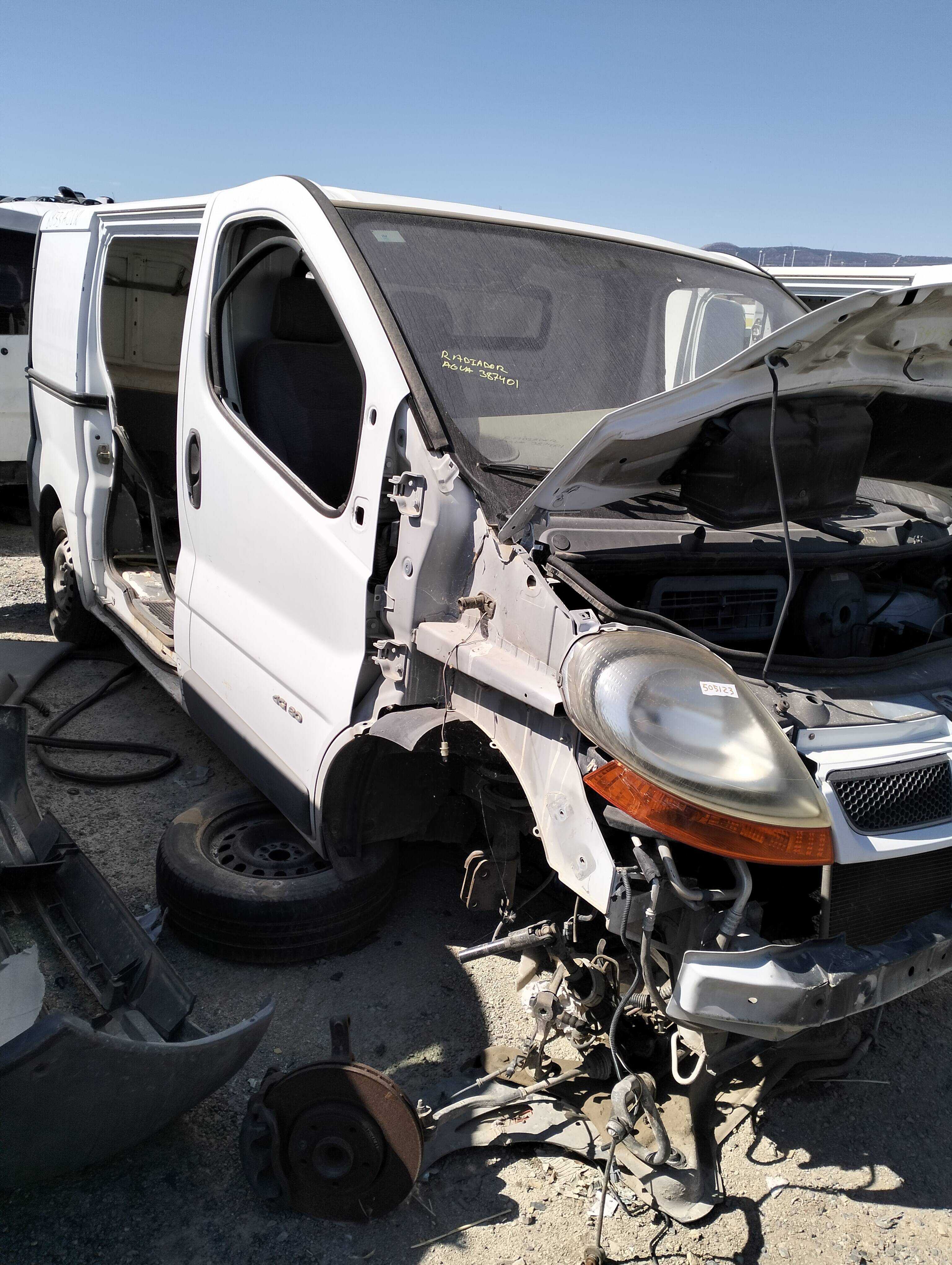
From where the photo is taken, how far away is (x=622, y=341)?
3.09 metres

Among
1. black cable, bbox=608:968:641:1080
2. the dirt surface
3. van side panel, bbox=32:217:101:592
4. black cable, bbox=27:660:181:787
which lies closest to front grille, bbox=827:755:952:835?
black cable, bbox=608:968:641:1080

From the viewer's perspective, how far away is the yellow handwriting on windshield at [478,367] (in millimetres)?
2664

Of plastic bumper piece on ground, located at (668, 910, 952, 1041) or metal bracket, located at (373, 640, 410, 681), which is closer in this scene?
plastic bumper piece on ground, located at (668, 910, 952, 1041)

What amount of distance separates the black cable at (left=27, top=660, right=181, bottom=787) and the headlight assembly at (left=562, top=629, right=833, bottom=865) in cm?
278

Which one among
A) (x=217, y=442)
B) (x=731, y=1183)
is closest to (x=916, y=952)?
(x=731, y=1183)

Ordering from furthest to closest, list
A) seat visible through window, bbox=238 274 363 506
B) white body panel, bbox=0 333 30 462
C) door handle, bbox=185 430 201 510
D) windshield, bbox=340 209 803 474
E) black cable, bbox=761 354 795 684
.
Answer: white body panel, bbox=0 333 30 462 → door handle, bbox=185 430 201 510 → seat visible through window, bbox=238 274 363 506 → windshield, bbox=340 209 803 474 → black cable, bbox=761 354 795 684

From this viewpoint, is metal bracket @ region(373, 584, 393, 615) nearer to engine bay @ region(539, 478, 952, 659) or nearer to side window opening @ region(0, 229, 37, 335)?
engine bay @ region(539, 478, 952, 659)

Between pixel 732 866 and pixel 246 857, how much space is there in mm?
1810

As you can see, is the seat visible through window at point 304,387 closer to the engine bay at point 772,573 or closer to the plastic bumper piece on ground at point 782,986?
the engine bay at point 772,573

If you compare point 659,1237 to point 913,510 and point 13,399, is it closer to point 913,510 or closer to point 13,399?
point 913,510

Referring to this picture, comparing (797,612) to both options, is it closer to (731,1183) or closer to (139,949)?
(731,1183)

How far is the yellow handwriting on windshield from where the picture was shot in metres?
2.66

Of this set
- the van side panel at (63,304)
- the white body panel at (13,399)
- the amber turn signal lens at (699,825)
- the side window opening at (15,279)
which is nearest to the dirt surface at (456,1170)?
the amber turn signal lens at (699,825)

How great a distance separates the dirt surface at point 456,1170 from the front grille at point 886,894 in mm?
730
